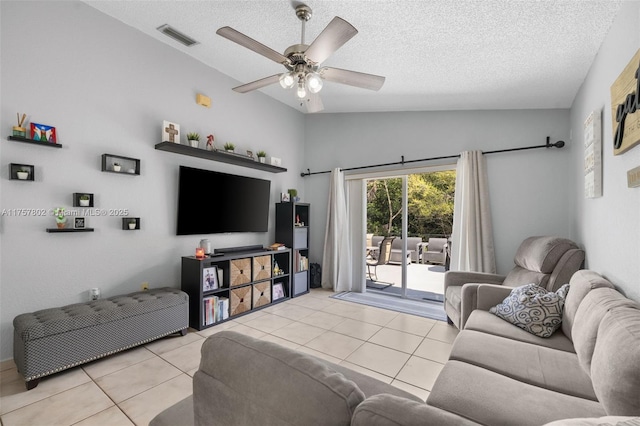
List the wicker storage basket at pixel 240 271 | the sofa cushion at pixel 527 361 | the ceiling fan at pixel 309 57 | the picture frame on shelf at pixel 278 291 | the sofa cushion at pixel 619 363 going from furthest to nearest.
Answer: the picture frame on shelf at pixel 278 291, the wicker storage basket at pixel 240 271, the ceiling fan at pixel 309 57, the sofa cushion at pixel 527 361, the sofa cushion at pixel 619 363

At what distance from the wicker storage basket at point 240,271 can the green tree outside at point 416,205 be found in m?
2.22

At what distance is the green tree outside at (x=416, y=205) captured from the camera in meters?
4.47

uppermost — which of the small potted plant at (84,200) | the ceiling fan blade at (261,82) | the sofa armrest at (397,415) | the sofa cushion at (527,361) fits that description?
the ceiling fan blade at (261,82)

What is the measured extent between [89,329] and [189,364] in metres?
0.80

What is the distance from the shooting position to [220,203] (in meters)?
3.81

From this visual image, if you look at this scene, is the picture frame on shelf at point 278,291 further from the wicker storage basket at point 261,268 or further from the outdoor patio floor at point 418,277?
the outdoor patio floor at point 418,277

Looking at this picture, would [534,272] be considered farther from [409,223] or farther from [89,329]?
[89,329]

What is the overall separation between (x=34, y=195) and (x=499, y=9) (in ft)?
12.5

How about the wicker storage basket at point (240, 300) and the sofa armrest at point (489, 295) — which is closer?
the sofa armrest at point (489, 295)

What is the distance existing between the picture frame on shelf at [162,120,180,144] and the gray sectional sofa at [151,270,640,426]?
289 cm

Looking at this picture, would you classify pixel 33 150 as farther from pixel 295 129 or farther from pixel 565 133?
pixel 565 133

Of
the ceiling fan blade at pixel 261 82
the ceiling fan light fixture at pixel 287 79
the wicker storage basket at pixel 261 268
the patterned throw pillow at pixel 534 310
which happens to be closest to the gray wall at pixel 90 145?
the wicker storage basket at pixel 261 268

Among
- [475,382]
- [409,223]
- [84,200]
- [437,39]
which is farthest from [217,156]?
[475,382]

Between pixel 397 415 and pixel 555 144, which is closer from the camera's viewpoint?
pixel 397 415
